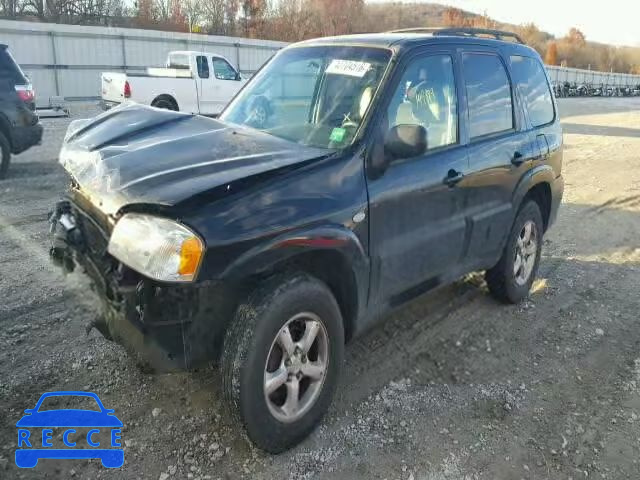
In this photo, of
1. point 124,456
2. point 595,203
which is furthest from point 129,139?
point 595,203

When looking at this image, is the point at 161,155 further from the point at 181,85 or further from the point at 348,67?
the point at 181,85

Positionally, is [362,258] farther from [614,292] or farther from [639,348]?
[614,292]

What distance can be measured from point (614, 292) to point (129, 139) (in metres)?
4.37

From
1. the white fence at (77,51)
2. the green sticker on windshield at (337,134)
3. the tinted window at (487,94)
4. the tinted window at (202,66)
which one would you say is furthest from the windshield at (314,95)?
the white fence at (77,51)

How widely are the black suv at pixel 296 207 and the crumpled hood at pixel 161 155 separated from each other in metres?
0.01

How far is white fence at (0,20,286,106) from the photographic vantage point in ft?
62.6

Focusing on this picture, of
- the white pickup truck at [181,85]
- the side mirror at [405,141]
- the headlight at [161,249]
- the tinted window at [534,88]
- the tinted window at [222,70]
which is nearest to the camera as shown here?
the headlight at [161,249]

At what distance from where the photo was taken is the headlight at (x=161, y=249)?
236cm

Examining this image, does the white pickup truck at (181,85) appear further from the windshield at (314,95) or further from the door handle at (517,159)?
the door handle at (517,159)

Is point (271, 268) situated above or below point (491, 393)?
above

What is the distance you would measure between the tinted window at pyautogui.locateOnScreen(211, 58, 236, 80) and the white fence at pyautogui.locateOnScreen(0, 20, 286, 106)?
5.31 m

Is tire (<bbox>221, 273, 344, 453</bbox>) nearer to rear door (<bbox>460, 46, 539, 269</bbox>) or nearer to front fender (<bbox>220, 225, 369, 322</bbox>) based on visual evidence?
front fender (<bbox>220, 225, 369, 322</bbox>)

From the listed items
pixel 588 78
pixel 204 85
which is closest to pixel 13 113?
pixel 204 85

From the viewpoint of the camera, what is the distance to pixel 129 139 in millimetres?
3332
